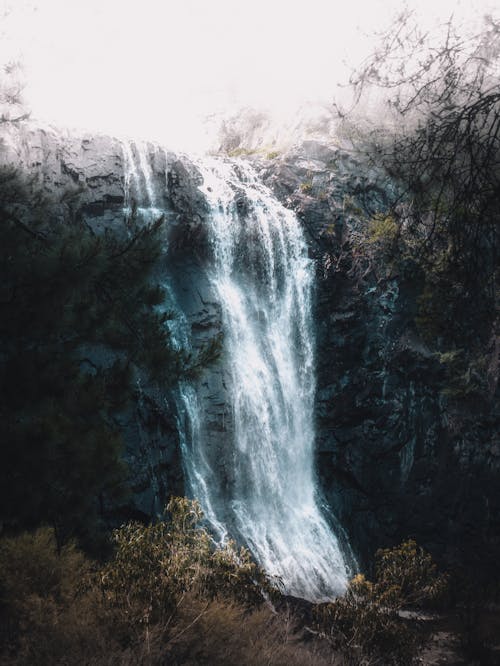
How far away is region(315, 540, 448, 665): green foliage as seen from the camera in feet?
22.0

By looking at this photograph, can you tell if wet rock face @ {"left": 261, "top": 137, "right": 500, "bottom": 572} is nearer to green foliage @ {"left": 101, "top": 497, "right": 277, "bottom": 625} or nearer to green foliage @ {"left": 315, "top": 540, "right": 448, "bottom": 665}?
green foliage @ {"left": 315, "top": 540, "right": 448, "bottom": 665}

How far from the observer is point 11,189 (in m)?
5.34

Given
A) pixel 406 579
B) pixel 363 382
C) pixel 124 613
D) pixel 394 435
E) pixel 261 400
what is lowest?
pixel 394 435

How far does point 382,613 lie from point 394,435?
913 cm

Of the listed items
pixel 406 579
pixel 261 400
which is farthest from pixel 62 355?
pixel 261 400

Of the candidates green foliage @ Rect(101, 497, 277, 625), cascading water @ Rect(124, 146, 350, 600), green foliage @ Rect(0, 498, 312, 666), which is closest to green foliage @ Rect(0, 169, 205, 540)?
green foliage @ Rect(0, 498, 312, 666)

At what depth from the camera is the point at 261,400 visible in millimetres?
14859

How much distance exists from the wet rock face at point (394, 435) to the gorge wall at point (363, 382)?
29 millimetres

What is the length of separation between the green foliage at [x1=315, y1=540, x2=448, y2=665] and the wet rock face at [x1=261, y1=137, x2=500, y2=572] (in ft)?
24.5

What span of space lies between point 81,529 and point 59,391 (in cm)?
160

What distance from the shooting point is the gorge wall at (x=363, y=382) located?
599 inches

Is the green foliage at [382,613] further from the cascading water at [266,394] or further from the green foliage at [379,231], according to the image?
the green foliage at [379,231]

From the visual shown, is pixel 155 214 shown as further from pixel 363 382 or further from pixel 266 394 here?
pixel 363 382

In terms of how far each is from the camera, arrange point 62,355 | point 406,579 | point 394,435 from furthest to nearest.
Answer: point 394,435 < point 406,579 < point 62,355
